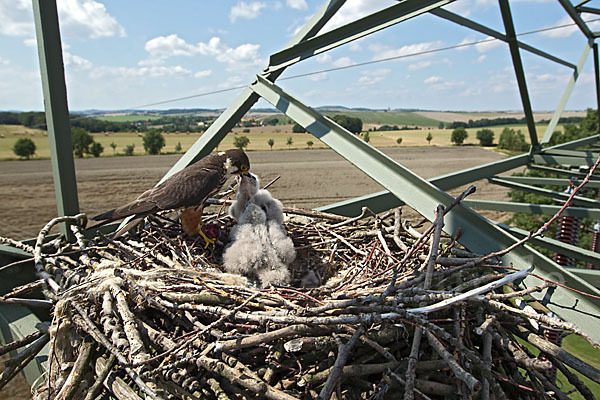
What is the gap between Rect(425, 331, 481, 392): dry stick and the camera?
0.94 meters

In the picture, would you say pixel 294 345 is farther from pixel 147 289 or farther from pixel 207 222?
pixel 207 222

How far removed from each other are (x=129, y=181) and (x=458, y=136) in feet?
68.6

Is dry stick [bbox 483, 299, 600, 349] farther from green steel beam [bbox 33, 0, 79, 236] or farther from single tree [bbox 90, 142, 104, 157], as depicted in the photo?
single tree [bbox 90, 142, 104, 157]

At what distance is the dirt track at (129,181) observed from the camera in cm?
1061

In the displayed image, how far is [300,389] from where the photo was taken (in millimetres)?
1145

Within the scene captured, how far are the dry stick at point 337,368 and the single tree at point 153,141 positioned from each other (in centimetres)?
1204

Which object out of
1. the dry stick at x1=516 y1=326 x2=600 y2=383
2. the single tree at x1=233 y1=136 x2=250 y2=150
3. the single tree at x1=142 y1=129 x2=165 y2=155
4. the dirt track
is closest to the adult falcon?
the dry stick at x1=516 y1=326 x2=600 y2=383

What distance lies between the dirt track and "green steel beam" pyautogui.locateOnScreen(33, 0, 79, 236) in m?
6.90

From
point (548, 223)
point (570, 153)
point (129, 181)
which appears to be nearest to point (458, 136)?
point (129, 181)

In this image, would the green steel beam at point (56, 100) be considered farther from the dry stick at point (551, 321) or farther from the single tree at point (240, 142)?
the single tree at point (240, 142)

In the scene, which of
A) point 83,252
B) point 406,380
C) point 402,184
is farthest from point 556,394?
point 83,252

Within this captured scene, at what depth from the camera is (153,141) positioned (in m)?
12.1

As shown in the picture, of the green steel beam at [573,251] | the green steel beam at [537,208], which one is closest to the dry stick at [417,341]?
the green steel beam at [573,251]

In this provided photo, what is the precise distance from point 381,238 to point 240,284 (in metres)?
0.85
